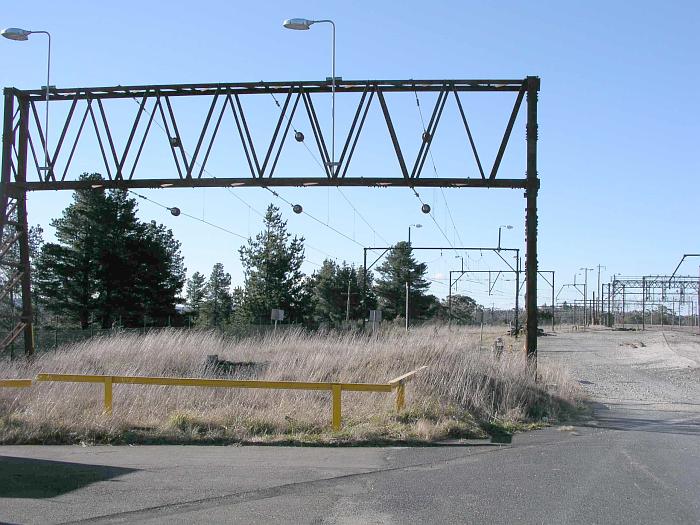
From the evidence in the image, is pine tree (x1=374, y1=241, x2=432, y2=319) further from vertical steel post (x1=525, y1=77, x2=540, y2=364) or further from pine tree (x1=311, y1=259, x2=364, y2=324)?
vertical steel post (x1=525, y1=77, x2=540, y2=364)

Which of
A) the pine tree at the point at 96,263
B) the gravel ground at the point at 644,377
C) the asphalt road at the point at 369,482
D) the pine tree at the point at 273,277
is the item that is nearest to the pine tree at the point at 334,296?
the pine tree at the point at 273,277

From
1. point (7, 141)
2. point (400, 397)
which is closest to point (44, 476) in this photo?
point (400, 397)

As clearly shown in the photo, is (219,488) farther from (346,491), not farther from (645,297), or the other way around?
(645,297)

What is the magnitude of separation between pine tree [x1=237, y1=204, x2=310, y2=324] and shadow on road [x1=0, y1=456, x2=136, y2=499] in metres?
61.1

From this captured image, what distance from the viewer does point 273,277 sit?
73.7 metres

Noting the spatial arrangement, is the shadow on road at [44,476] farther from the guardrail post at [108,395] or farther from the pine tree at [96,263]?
the pine tree at [96,263]

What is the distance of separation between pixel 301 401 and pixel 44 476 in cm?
545

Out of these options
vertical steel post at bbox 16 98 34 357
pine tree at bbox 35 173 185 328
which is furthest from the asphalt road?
pine tree at bbox 35 173 185 328

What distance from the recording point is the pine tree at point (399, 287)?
88.1 metres

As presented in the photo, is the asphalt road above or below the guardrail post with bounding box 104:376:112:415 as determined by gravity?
below

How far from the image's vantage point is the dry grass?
11250 mm

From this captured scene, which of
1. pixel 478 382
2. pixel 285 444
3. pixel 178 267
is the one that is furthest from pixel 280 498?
pixel 178 267

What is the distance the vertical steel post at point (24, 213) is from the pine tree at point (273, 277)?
5000 centimetres

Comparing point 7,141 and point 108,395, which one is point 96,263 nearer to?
point 7,141
